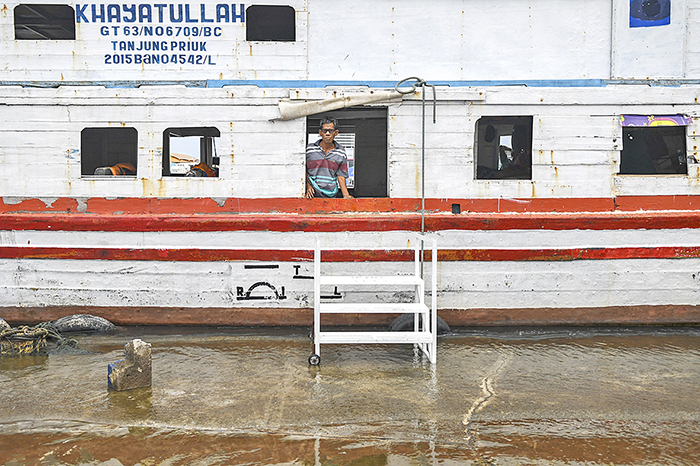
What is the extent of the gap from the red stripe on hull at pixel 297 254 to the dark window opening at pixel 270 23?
7.67 feet

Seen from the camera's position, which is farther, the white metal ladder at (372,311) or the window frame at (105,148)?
the window frame at (105,148)

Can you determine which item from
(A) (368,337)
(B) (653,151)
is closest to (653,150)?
(B) (653,151)

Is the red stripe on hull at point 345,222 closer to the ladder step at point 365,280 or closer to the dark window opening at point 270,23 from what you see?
the ladder step at point 365,280

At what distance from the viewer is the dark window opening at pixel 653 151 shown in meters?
6.01

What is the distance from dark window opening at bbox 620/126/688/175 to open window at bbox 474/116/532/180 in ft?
3.45

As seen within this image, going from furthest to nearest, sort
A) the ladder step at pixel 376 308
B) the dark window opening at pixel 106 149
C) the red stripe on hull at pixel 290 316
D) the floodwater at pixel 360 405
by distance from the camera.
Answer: the dark window opening at pixel 106 149, the red stripe on hull at pixel 290 316, the ladder step at pixel 376 308, the floodwater at pixel 360 405

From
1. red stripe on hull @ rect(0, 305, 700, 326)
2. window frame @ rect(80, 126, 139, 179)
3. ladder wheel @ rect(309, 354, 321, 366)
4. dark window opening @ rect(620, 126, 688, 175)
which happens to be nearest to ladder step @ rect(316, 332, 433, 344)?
ladder wheel @ rect(309, 354, 321, 366)

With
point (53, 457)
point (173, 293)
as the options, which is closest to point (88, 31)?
point (173, 293)

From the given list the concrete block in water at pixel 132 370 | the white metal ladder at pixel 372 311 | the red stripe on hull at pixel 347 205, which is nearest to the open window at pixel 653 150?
the red stripe on hull at pixel 347 205

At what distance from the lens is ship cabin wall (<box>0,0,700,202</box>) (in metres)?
5.89

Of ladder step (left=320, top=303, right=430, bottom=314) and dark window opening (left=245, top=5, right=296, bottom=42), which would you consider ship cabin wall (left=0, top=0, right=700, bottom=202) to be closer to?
dark window opening (left=245, top=5, right=296, bottom=42)

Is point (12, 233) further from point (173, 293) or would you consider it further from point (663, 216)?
point (663, 216)

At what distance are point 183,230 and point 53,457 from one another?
9.87 ft

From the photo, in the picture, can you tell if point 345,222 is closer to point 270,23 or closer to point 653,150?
point 270,23
